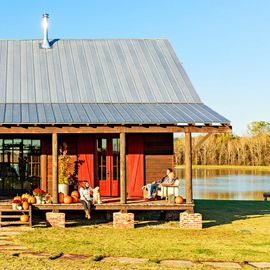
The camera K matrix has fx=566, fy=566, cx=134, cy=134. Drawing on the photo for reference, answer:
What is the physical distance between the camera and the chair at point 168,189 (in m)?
18.0

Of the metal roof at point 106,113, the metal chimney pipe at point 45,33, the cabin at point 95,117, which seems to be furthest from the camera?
the metal chimney pipe at point 45,33

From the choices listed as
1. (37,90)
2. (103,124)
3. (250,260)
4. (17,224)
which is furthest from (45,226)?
(250,260)

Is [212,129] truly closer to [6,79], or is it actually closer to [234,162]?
[6,79]

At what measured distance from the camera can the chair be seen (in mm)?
18031

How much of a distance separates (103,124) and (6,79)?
516 cm

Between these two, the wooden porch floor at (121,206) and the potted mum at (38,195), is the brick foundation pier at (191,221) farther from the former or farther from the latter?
the potted mum at (38,195)

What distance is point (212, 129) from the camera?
17609 millimetres

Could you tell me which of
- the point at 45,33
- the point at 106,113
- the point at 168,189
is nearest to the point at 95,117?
the point at 106,113

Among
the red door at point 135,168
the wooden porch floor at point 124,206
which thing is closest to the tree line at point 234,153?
the red door at point 135,168

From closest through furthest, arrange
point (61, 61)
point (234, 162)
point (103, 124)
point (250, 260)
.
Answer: point (250, 260) → point (103, 124) → point (61, 61) → point (234, 162)

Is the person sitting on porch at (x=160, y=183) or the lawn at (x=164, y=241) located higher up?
the person sitting on porch at (x=160, y=183)

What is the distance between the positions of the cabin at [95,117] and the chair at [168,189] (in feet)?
1.79

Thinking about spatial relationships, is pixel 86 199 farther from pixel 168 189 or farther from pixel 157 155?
pixel 157 155

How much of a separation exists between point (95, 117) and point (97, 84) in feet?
10.6
